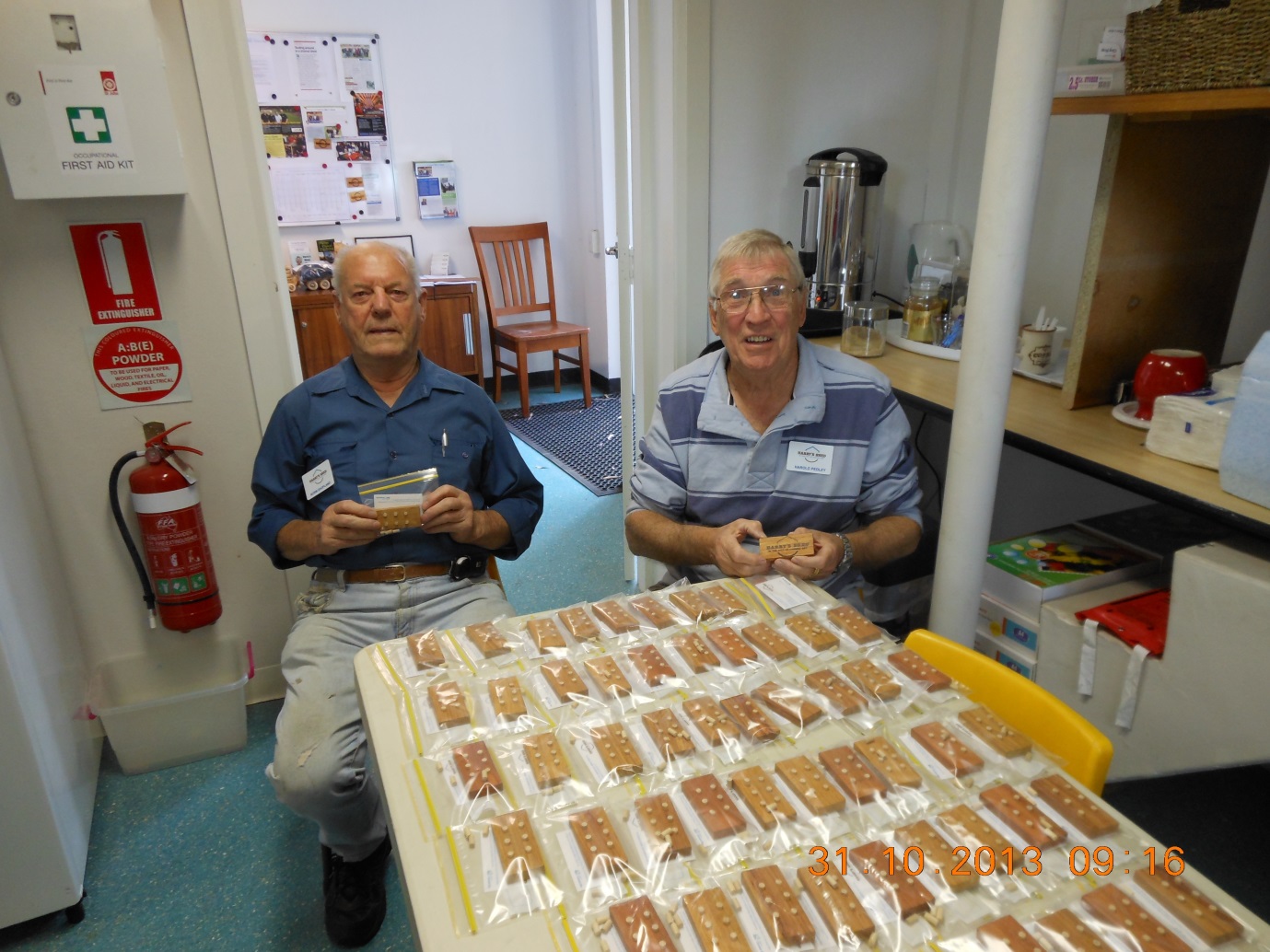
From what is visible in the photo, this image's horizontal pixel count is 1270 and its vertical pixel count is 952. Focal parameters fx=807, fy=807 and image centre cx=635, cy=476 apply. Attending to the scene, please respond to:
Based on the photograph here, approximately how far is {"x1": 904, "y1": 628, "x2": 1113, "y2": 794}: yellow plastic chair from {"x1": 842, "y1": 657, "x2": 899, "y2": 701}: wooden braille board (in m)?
0.10

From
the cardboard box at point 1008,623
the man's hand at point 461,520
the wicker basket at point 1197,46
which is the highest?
the wicker basket at point 1197,46

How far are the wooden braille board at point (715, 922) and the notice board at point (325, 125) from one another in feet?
15.6

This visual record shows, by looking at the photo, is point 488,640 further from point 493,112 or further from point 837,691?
point 493,112

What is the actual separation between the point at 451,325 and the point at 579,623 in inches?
154

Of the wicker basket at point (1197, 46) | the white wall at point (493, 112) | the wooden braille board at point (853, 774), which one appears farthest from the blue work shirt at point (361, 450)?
the white wall at point (493, 112)

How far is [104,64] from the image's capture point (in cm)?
166

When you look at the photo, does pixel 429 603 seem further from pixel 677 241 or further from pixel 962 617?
pixel 677 241

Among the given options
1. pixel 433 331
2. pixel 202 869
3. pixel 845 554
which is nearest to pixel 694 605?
pixel 845 554

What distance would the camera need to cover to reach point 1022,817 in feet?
2.68

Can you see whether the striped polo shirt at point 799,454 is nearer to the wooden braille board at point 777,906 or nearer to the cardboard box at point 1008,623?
the cardboard box at point 1008,623

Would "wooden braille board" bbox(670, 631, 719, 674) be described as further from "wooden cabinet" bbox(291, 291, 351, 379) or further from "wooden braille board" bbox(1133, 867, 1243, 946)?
"wooden cabinet" bbox(291, 291, 351, 379)

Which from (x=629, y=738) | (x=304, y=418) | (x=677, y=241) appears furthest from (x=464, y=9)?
(x=629, y=738)

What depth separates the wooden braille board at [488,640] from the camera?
1.13m

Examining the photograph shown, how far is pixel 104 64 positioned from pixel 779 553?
168 centimetres
